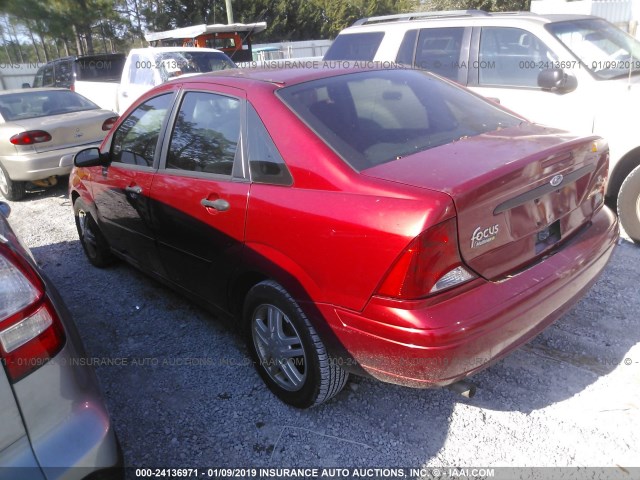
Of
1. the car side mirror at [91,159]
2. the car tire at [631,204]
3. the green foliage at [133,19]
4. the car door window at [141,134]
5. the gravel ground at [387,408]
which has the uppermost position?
the green foliage at [133,19]

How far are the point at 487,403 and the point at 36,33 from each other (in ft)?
78.8

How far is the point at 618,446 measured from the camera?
2352 millimetres

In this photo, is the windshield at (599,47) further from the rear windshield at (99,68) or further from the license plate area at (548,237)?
the rear windshield at (99,68)

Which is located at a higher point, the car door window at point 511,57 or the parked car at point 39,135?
the car door window at point 511,57

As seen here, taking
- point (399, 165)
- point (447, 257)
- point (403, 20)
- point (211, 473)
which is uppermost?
point (403, 20)

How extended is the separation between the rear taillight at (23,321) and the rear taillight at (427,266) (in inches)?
47.4

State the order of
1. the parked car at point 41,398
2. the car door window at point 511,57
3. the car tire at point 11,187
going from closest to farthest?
the parked car at point 41,398, the car door window at point 511,57, the car tire at point 11,187

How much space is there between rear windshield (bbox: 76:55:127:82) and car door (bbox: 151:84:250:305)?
11192mm

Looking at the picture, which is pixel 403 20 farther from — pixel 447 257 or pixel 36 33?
pixel 36 33

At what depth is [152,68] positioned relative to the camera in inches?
381

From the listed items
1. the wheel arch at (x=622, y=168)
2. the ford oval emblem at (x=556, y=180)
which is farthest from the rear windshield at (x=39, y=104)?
the ford oval emblem at (x=556, y=180)

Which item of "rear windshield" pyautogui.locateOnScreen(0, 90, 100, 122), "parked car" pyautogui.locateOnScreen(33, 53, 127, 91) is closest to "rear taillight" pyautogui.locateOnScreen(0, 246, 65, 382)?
"rear windshield" pyautogui.locateOnScreen(0, 90, 100, 122)

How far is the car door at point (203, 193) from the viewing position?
2736mm

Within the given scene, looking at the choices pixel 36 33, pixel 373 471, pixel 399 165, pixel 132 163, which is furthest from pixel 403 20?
pixel 36 33
